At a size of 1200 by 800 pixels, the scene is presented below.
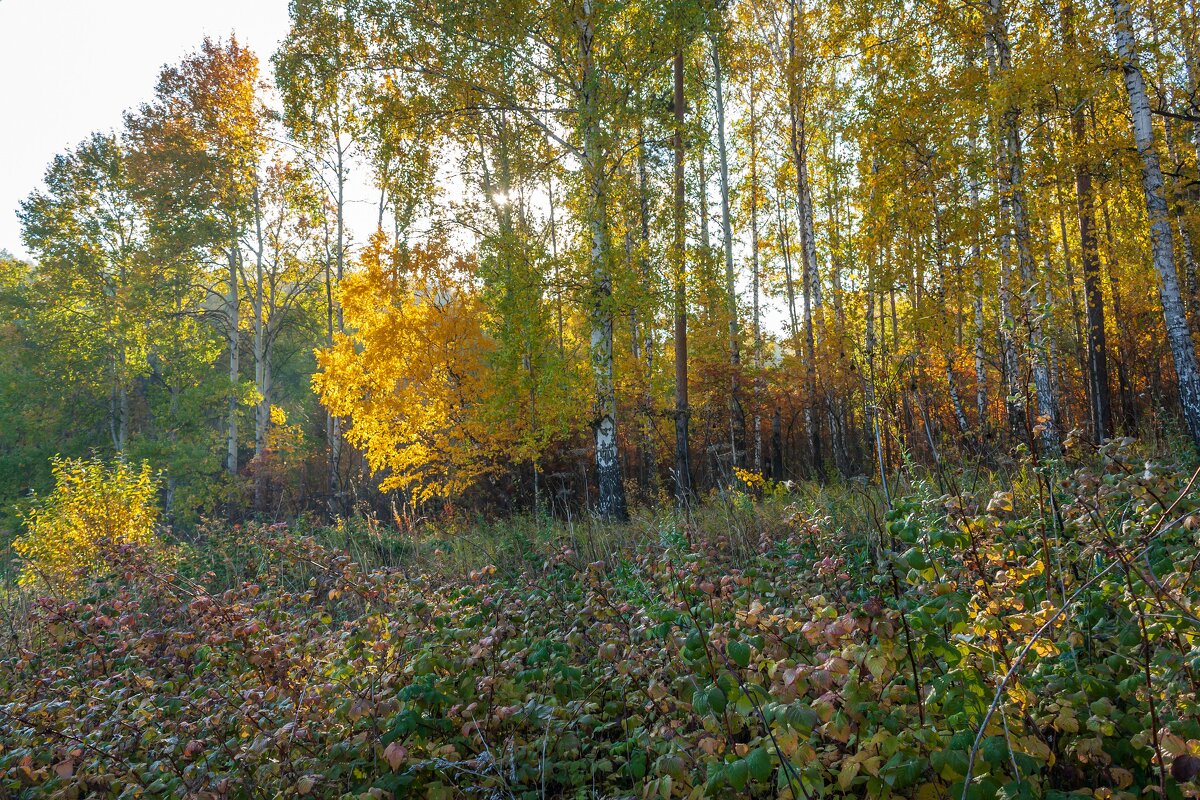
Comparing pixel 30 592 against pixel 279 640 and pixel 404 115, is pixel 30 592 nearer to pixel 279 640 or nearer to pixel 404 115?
pixel 279 640

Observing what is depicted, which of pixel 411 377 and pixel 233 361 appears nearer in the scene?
pixel 411 377

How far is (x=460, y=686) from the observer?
258 cm

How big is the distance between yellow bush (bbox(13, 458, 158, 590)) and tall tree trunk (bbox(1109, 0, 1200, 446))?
11000 mm

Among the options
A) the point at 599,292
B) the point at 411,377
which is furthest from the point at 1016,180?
the point at 411,377

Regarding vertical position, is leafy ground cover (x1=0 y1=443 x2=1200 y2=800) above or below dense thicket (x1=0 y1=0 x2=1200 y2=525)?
below

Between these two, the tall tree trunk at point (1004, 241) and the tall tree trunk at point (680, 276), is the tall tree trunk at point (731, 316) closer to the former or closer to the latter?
the tall tree trunk at point (680, 276)

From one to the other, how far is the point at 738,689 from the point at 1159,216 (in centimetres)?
737

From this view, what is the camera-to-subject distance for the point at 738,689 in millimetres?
2002

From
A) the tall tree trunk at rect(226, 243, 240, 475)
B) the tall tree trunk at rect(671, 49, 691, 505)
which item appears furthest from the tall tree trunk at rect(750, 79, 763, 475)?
the tall tree trunk at rect(226, 243, 240, 475)

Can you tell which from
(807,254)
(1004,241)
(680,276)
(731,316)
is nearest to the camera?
(1004,241)

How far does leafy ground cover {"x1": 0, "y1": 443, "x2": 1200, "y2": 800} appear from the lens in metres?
1.72

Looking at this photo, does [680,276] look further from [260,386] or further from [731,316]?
[260,386]

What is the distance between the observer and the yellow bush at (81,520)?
7.63 meters

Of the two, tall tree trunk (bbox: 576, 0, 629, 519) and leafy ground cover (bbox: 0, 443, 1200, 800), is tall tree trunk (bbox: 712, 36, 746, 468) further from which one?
leafy ground cover (bbox: 0, 443, 1200, 800)
